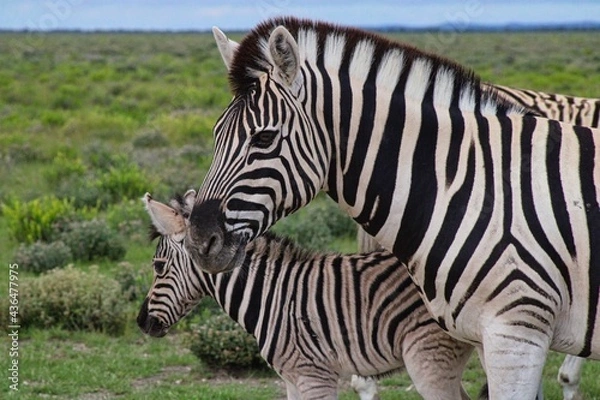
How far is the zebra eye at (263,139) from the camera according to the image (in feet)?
12.8

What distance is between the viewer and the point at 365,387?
650 cm

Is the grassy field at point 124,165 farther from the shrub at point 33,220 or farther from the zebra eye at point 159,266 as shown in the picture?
the zebra eye at point 159,266

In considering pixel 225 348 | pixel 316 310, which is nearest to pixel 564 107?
pixel 316 310

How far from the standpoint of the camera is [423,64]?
411 centimetres

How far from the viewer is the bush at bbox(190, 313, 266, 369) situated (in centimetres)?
775

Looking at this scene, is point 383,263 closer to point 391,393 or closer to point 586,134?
point 586,134

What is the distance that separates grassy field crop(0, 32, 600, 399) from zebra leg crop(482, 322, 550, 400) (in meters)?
3.27

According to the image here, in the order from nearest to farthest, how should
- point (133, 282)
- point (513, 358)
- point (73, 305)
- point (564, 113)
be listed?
point (513, 358), point (564, 113), point (73, 305), point (133, 282)

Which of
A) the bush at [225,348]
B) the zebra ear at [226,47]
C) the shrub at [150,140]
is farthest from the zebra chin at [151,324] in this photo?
the shrub at [150,140]

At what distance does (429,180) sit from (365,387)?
9.42 feet

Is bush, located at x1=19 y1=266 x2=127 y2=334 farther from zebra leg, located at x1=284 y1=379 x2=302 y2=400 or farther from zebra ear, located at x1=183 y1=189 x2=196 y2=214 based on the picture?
zebra leg, located at x1=284 y1=379 x2=302 y2=400

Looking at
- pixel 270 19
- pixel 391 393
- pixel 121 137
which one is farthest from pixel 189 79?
pixel 270 19

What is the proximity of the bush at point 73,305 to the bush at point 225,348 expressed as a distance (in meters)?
1.38

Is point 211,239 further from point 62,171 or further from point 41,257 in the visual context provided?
point 62,171
